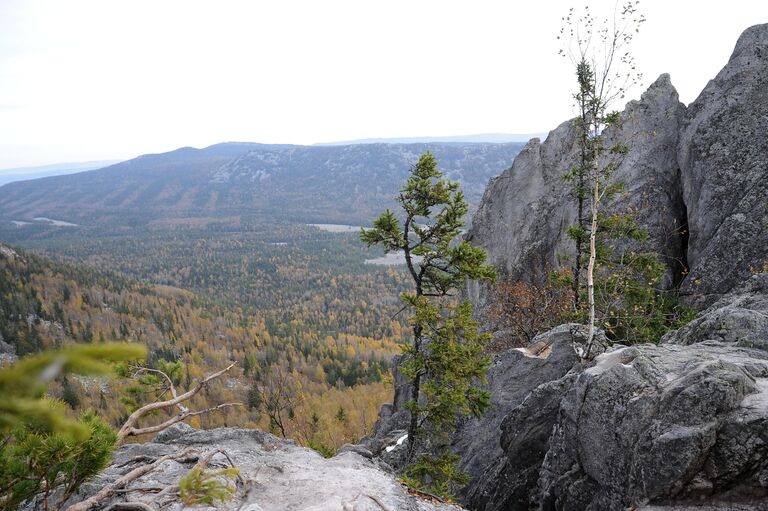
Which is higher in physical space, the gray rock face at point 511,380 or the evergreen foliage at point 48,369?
the evergreen foliage at point 48,369

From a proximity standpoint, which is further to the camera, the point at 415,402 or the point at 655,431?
the point at 415,402

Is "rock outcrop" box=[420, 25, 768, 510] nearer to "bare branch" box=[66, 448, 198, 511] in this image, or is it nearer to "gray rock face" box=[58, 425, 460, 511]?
"gray rock face" box=[58, 425, 460, 511]

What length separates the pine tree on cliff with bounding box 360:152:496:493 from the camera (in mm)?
14211

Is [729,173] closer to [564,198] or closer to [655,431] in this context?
[564,198]

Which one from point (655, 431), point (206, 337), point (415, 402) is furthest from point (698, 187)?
point (206, 337)

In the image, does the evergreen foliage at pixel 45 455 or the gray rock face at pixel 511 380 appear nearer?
the evergreen foliage at pixel 45 455

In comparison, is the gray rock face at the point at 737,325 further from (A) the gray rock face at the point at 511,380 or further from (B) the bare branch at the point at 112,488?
(B) the bare branch at the point at 112,488

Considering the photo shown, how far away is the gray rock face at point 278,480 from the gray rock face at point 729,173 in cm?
1620

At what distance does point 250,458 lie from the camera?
33.5 feet

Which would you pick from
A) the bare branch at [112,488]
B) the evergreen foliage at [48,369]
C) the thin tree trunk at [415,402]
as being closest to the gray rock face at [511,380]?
the thin tree trunk at [415,402]

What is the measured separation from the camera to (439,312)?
1455 centimetres

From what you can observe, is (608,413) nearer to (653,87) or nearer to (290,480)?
(290,480)

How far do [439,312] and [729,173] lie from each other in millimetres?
16212

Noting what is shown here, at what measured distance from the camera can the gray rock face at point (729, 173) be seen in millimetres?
18375
